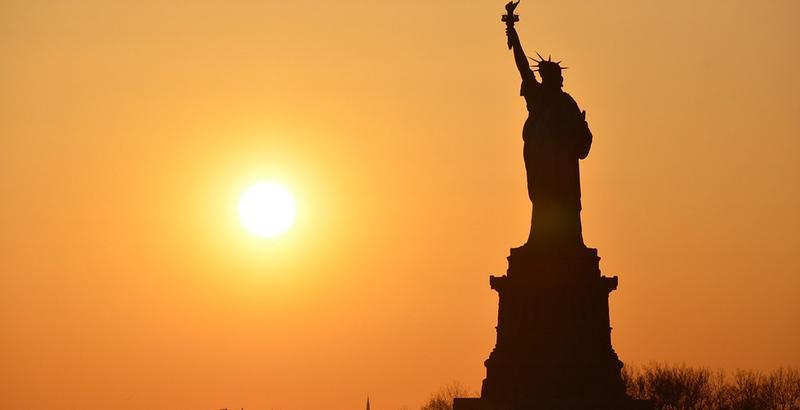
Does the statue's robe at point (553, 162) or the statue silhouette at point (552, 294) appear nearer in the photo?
the statue silhouette at point (552, 294)

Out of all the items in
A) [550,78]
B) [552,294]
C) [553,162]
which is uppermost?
[550,78]

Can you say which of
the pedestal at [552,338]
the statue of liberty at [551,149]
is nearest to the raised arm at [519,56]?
the statue of liberty at [551,149]

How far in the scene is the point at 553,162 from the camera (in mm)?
62719

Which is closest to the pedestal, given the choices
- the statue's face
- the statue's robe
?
the statue's robe

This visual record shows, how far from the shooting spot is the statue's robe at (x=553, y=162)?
62.7 meters

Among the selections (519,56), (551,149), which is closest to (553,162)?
(551,149)

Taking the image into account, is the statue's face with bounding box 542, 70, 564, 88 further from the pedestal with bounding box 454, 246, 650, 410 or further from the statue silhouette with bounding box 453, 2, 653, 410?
the pedestal with bounding box 454, 246, 650, 410

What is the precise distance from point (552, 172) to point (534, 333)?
4223mm

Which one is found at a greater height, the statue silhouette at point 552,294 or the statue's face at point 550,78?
the statue's face at point 550,78

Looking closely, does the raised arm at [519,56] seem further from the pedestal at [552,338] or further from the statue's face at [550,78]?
the pedestal at [552,338]

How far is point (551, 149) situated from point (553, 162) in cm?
33

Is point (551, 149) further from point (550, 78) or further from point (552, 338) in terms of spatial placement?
point (552, 338)

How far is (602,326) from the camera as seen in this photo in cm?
6175

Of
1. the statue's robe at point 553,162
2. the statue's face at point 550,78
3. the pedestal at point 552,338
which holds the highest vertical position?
the statue's face at point 550,78
